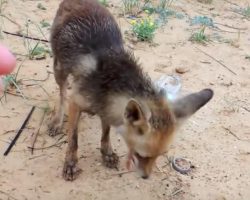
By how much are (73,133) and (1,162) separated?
2.30 feet

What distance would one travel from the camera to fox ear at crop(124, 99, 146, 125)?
11.0ft

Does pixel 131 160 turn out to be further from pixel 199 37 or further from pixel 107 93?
pixel 199 37

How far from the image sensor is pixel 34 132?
4.75 metres

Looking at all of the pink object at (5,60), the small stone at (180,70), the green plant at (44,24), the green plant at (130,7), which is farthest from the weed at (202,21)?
the pink object at (5,60)

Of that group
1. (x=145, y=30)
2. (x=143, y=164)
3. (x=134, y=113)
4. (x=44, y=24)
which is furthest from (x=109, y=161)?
(x=44, y=24)

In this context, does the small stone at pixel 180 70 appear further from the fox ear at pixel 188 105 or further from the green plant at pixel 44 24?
the fox ear at pixel 188 105

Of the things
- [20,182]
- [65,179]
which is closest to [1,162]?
[20,182]

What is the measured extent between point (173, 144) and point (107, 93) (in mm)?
1200

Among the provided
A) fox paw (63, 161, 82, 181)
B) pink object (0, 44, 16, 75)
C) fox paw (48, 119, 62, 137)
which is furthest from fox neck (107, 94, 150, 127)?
pink object (0, 44, 16, 75)

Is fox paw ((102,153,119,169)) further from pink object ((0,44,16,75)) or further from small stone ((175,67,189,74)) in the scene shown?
pink object ((0,44,16,75))

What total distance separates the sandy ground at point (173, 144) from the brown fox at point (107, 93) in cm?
20

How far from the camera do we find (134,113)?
3.49m

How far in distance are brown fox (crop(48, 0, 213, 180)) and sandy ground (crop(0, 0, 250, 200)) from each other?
0.20 m

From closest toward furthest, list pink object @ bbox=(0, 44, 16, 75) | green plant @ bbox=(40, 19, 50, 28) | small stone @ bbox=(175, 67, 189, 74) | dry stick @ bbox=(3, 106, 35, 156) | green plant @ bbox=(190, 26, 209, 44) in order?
pink object @ bbox=(0, 44, 16, 75) < dry stick @ bbox=(3, 106, 35, 156) < small stone @ bbox=(175, 67, 189, 74) < green plant @ bbox=(40, 19, 50, 28) < green plant @ bbox=(190, 26, 209, 44)
